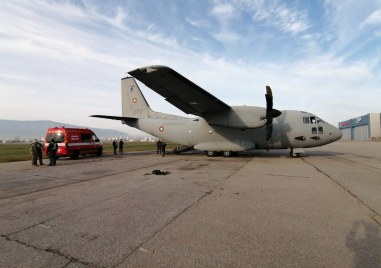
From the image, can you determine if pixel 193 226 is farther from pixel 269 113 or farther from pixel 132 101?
pixel 132 101

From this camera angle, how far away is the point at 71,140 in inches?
701

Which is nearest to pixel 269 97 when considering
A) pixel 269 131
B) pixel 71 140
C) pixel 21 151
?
pixel 269 131

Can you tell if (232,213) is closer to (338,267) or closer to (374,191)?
(338,267)

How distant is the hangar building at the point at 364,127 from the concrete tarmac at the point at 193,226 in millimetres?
81788

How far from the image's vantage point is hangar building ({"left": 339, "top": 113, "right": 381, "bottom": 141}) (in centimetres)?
7319

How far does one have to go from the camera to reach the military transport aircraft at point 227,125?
1491 centimetres

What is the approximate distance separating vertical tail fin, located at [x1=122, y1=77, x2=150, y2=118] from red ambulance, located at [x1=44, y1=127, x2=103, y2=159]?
4259mm

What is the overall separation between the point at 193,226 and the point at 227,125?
1321 cm

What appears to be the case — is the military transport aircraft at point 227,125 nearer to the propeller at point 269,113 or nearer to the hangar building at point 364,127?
the propeller at point 269,113

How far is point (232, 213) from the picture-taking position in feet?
16.1

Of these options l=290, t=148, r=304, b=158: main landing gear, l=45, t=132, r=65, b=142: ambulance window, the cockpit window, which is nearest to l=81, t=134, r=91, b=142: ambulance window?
l=45, t=132, r=65, b=142: ambulance window

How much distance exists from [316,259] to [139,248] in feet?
7.83

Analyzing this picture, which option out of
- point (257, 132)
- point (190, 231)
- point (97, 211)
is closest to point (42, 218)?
point (97, 211)

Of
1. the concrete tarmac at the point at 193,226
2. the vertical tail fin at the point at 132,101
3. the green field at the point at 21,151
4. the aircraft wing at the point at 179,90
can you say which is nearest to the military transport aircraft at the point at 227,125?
the aircraft wing at the point at 179,90
